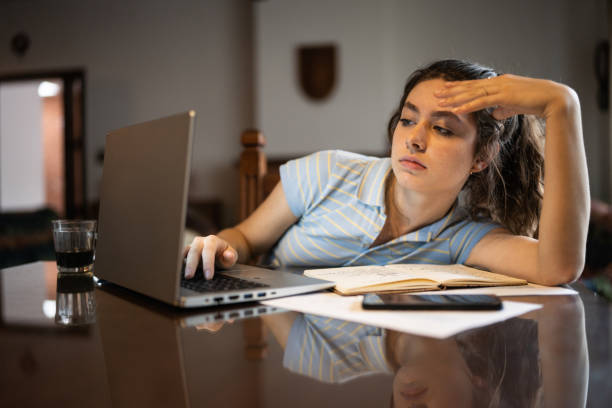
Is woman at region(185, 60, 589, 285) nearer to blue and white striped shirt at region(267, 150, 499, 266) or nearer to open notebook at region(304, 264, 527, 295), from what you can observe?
blue and white striped shirt at region(267, 150, 499, 266)

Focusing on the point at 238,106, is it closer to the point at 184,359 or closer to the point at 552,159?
the point at 552,159

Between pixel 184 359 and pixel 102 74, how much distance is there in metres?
5.55

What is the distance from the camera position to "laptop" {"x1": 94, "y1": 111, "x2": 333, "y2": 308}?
1.98ft

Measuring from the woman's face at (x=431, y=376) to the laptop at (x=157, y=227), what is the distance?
0.87 ft

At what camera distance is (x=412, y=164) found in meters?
1.02

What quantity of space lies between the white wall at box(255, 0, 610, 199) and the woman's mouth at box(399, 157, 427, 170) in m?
3.31

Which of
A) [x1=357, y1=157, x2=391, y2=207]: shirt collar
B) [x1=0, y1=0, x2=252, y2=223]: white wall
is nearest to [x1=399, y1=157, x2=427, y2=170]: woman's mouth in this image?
[x1=357, y1=157, x2=391, y2=207]: shirt collar

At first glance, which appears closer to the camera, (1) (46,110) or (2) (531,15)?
(2) (531,15)

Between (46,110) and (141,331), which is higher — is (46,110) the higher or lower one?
the higher one

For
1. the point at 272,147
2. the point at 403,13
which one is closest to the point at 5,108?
the point at 272,147

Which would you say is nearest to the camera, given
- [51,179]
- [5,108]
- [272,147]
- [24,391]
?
[24,391]

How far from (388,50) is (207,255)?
3.86 meters

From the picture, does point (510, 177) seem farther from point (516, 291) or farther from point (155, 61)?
point (155, 61)

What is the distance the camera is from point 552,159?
0.93 metres
